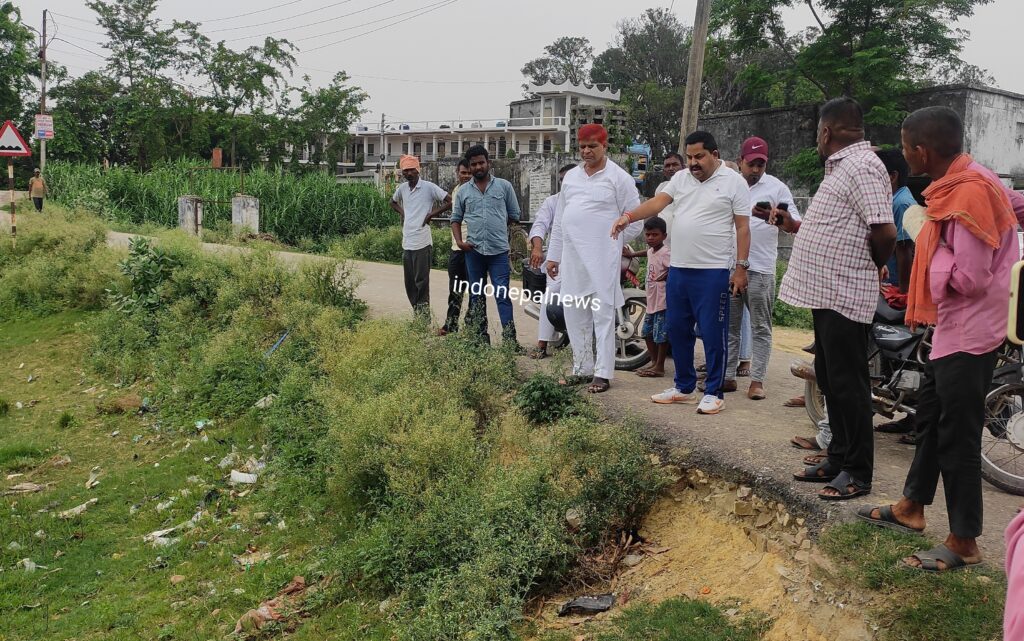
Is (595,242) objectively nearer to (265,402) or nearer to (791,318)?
(265,402)

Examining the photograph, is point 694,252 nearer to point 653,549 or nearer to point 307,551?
point 653,549

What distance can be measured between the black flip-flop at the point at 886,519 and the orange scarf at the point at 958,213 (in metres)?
0.84

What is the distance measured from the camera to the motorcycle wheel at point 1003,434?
4.22 m

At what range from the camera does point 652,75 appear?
46.6m

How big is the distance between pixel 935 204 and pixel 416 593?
3.04 metres

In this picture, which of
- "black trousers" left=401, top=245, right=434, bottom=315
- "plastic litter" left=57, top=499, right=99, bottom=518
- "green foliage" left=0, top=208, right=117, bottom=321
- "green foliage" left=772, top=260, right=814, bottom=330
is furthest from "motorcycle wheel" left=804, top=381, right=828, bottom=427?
"green foliage" left=0, top=208, right=117, bottom=321

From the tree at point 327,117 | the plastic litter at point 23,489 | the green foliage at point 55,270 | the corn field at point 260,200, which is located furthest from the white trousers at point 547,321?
the tree at point 327,117

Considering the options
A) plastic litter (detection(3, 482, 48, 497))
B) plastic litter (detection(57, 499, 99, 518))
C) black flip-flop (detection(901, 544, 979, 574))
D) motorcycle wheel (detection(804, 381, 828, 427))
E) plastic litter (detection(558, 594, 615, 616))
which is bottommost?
plastic litter (detection(3, 482, 48, 497))

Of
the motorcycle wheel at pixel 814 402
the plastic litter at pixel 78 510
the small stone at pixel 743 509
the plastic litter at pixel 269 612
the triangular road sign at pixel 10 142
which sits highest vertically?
the triangular road sign at pixel 10 142

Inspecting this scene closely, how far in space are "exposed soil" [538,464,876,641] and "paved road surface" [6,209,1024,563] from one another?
11 centimetres

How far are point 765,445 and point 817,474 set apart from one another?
631mm

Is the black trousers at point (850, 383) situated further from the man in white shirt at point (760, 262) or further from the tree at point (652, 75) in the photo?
the tree at point (652, 75)

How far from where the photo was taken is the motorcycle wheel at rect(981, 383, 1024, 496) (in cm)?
422

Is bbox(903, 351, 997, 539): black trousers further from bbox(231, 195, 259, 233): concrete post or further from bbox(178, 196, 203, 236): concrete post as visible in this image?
bbox(178, 196, 203, 236): concrete post
